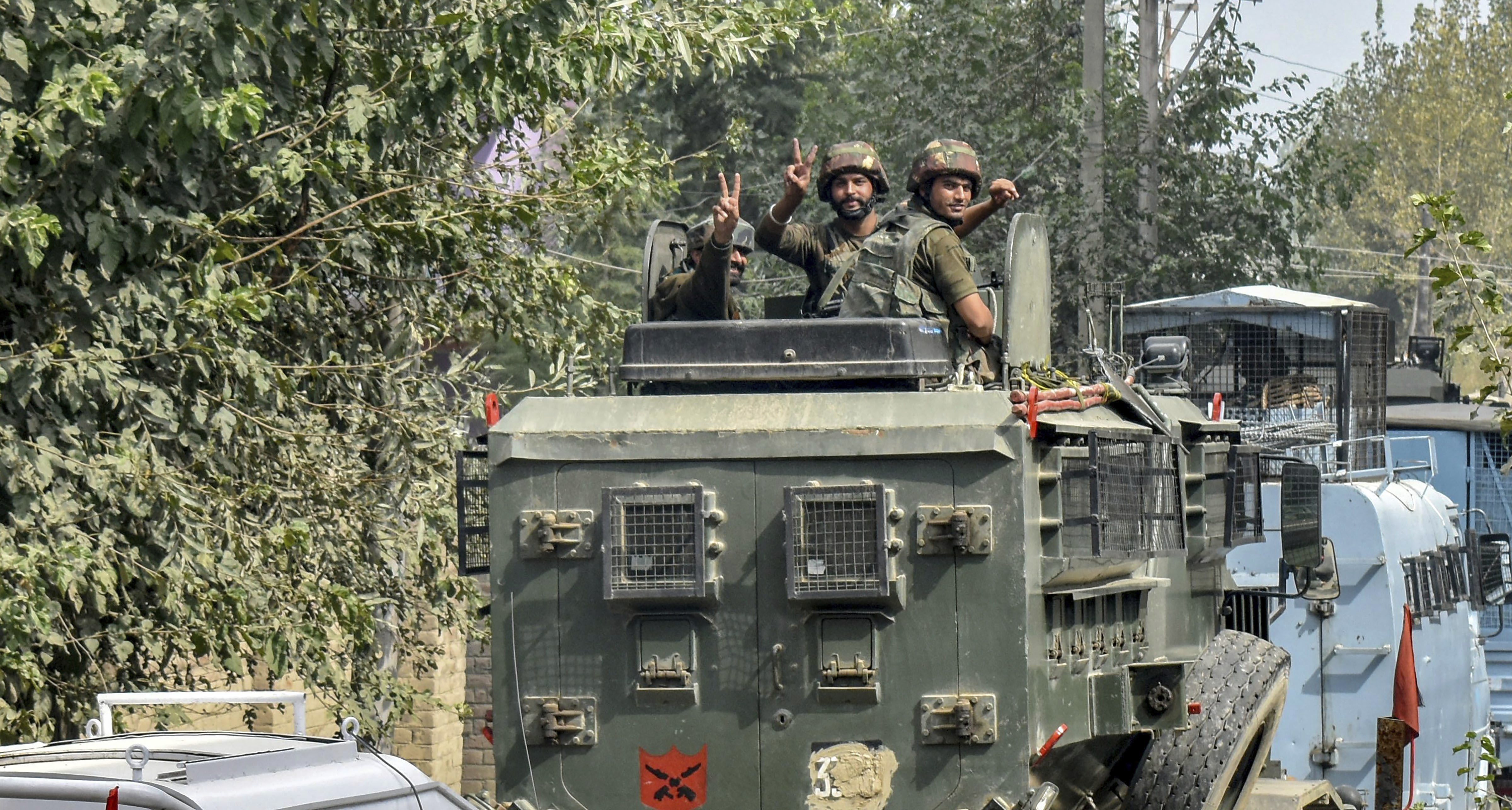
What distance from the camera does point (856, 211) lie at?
8.72 m

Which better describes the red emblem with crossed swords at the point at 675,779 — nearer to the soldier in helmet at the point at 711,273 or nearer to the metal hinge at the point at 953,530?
the metal hinge at the point at 953,530

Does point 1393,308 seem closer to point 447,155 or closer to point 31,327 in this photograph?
point 447,155

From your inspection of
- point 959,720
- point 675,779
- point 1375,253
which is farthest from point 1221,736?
point 1375,253

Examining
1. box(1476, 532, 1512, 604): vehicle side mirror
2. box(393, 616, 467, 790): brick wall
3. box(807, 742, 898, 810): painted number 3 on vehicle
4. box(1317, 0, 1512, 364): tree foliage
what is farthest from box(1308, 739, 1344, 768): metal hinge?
box(1317, 0, 1512, 364): tree foliage

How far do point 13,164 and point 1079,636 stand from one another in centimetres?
411

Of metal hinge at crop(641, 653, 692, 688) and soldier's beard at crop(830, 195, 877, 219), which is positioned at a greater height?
soldier's beard at crop(830, 195, 877, 219)

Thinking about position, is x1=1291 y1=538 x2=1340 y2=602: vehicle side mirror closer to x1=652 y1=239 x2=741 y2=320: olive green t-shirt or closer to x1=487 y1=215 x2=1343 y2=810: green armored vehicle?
x1=487 y1=215 x2=1343 y2=810: green armored vehicle

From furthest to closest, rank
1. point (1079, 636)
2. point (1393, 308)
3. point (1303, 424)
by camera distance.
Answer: point (1393, 308) → point (1303, 424) → point (1079, 636)

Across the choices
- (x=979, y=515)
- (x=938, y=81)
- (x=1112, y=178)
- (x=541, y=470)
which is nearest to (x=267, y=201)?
(x=541, y=470)

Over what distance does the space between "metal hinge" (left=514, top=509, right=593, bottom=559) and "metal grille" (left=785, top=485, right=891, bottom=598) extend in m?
0.71

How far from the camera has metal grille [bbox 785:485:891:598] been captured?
6.69 metres

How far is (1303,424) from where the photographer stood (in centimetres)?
1359

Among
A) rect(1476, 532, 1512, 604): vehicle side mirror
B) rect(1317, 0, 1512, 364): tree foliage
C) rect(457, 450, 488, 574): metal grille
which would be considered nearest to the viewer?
rect(457, 450, 488, 574): metal grille

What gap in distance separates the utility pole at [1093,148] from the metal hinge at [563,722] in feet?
40.6
